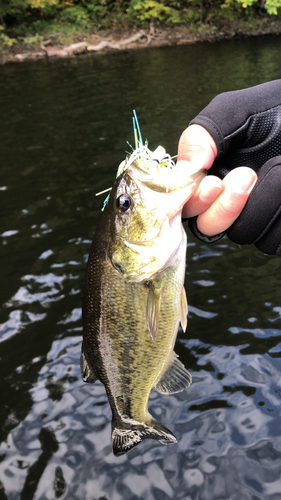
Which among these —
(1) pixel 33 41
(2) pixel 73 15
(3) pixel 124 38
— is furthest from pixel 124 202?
(2) pixel 73 15

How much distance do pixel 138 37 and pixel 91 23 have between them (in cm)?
511

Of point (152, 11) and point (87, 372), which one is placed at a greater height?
point (87, 372)

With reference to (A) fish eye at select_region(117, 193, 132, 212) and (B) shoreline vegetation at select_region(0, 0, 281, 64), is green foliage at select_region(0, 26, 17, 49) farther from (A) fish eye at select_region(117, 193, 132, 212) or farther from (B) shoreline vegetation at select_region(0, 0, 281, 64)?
(A) fish eye at select_region(117, 193, 132, 212)

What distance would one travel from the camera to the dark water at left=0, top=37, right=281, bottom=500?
12.6 ft

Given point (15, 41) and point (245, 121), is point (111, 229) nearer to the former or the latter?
point (245, 121)

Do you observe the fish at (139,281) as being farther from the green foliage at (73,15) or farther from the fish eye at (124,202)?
the green foliage at (73,15)

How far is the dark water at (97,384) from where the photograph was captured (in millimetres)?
3838

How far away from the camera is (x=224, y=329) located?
17.6 ft

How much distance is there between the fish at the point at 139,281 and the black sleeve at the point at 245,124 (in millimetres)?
351

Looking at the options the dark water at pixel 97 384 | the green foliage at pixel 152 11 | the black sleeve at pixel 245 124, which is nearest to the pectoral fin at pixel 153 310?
the black sleeve at pixel 245 124

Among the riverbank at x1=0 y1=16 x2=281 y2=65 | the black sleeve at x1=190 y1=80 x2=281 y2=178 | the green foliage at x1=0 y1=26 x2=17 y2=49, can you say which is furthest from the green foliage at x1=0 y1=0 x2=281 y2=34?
the black sleeve at x1=190 y1=80 x2=281 y2=178

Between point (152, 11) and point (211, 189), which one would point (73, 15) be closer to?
point (152, 11)

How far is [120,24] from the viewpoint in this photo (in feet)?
104

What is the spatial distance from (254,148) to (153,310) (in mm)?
1276
